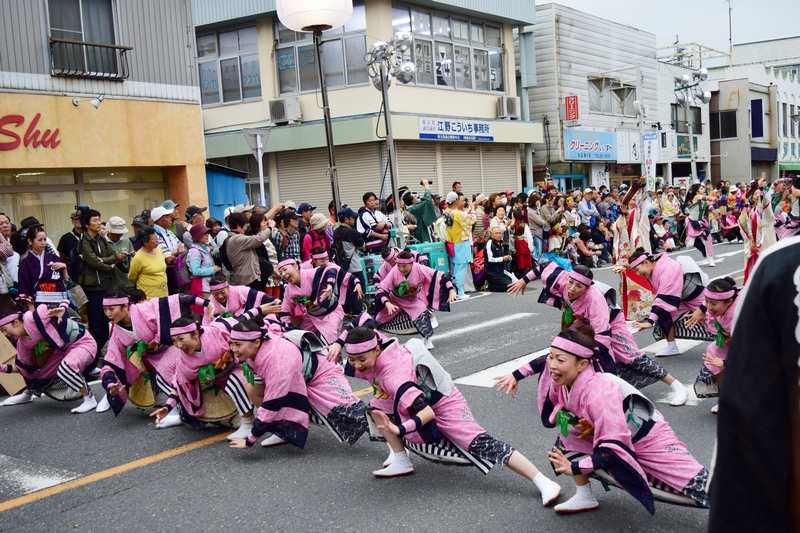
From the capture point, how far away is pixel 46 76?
1307 cm

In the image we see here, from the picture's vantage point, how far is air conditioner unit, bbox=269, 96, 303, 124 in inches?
810

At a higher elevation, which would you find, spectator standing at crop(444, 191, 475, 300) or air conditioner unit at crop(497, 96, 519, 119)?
air conditioner unit at crop(497, 96, 519, 119)

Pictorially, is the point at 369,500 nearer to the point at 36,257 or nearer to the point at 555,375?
the point at 555,375

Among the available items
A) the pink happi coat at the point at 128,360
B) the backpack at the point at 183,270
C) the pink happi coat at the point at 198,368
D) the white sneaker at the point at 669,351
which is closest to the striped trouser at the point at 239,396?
the pink happi coat at the point at 198,368

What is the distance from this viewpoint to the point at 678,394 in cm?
618

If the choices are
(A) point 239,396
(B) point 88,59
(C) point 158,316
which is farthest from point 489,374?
(B) point 88,59

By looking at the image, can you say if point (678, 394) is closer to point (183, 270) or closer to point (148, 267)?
point (148, 267)

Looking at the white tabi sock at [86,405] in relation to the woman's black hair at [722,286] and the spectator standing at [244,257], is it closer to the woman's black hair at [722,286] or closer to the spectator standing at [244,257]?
the spectator standing at [244,257]

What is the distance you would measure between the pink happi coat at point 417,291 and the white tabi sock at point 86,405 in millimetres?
3148

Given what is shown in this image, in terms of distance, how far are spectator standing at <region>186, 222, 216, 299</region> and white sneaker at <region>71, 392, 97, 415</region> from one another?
2.45 meters

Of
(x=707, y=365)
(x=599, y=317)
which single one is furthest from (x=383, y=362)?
(x=707, y=365)

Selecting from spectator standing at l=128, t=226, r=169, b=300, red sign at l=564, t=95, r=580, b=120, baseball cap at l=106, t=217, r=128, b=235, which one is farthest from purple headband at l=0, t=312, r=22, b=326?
red sign at l=564, t=95, r=580, b=120

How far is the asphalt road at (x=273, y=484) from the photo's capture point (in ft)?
14.0

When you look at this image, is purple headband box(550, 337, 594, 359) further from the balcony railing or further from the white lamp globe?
the balcony railing
